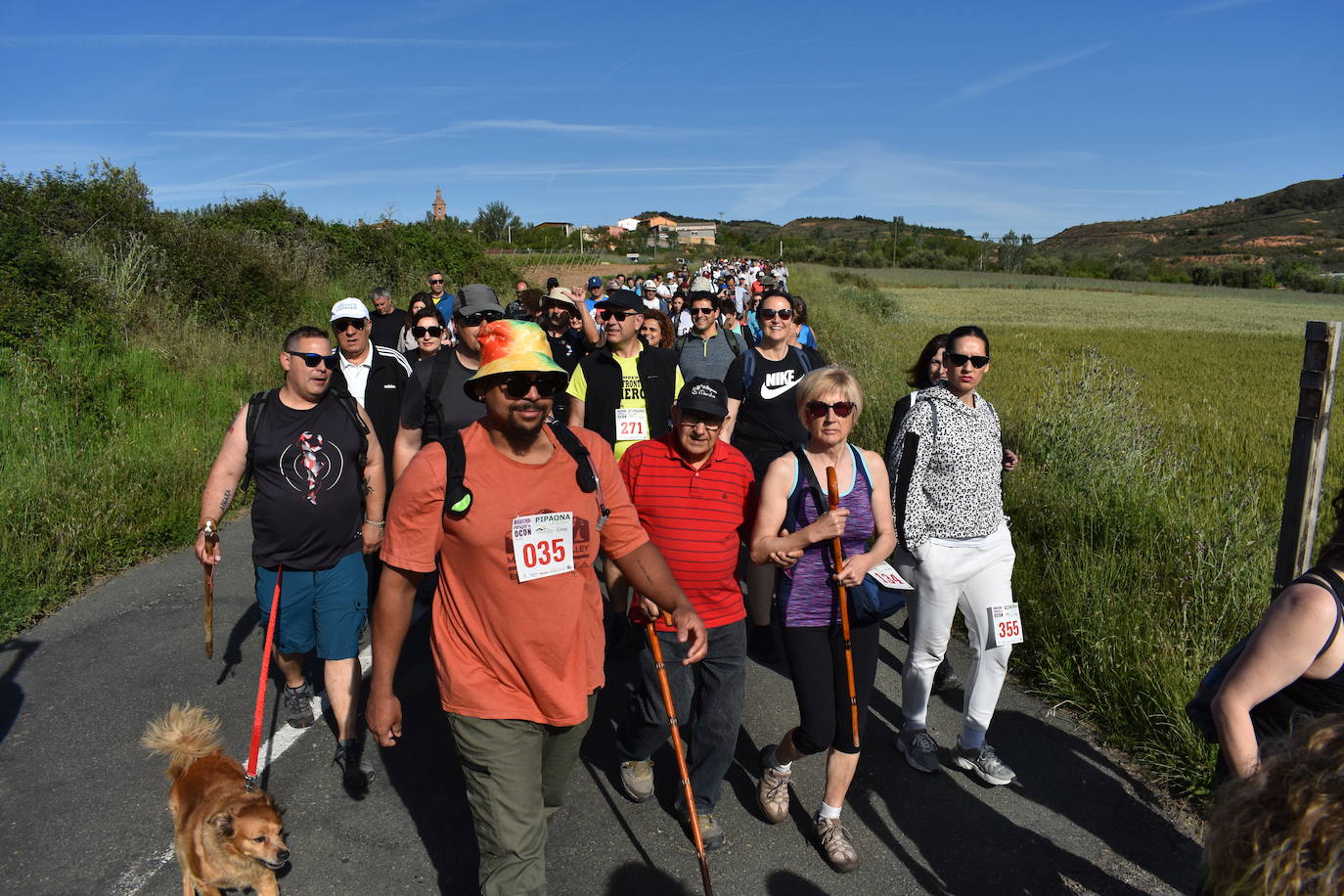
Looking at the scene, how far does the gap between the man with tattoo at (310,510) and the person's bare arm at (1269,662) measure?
10.7 ft

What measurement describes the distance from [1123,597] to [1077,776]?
129 centimetres

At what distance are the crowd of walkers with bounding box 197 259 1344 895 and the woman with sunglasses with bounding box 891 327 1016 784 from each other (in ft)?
0.03

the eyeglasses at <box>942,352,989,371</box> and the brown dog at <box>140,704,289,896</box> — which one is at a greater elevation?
the eyeglasses at <box>942,352,989,371</box>

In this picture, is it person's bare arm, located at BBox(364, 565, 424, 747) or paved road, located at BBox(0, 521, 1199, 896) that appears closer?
person's bare arm, located at BBox(364, 565, 424, 747)

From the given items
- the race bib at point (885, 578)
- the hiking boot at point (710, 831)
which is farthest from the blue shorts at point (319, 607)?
the race bib at point (885, 578)

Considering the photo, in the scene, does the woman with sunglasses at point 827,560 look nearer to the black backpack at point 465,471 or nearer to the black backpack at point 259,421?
the black backpack at point 465,471

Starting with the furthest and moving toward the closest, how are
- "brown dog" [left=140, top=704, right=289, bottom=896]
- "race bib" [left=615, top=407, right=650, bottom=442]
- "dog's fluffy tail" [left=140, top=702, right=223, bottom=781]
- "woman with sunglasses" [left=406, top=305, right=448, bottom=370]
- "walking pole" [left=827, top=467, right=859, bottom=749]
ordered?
"woman with sunglasses" [left=406, top=305, right=448, bottom=370] → "race bib" [left=615, top=407, right=650, bottom=442] → "walking pole" [left=827, top=467, right=859, bottom=749] → "dog's fluffy tail" [left=140, top=702, right=223, bottom=781] → "brown dog" [left=140, top=704, right=289, bottom=896]

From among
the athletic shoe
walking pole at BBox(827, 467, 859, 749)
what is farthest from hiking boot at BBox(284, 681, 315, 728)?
the athletic shoe

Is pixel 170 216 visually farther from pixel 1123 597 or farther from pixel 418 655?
pixel 1123 597

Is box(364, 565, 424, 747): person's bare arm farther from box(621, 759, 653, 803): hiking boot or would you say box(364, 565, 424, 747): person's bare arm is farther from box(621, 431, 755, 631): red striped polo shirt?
box(621, 759, 653, 803): hiking boot

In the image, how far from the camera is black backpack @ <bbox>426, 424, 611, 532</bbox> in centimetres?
240

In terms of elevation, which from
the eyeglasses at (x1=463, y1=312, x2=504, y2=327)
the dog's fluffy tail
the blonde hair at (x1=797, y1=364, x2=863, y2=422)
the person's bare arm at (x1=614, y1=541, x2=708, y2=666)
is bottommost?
the dog's fluffy tail

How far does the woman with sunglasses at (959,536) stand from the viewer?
12.6ft

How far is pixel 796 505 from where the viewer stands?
3.35 m
